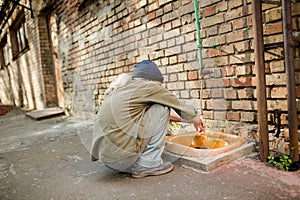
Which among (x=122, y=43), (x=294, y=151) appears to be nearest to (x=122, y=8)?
(x=122, y=43)

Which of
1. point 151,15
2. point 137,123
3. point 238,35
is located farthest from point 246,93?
point 151,15

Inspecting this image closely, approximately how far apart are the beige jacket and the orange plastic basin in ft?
1.62

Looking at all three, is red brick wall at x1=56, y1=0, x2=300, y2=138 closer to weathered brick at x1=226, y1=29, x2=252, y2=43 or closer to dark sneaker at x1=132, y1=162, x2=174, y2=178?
weathered brick at x1=226, y1=29, x2=252, y2=43

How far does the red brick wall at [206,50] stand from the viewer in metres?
2.06

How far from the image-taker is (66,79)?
6.07m

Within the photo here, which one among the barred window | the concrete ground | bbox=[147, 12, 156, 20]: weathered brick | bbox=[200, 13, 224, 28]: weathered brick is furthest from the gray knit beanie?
the barred window

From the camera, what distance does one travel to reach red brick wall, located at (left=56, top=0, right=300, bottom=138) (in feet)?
Answer: 6.77

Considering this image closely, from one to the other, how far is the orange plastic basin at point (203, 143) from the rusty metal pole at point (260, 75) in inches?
10.4

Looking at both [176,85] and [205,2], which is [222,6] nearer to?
[205,2]

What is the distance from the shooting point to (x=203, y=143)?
2562 millimetres

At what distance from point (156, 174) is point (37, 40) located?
6.45 metres

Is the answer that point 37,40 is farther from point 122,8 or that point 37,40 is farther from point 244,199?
point 244,199

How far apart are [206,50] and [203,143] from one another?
1002mm

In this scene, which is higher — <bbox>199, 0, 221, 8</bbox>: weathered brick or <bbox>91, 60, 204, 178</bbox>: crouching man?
<bbox>199, 0, 221, 8</bbox>: weathered brick
